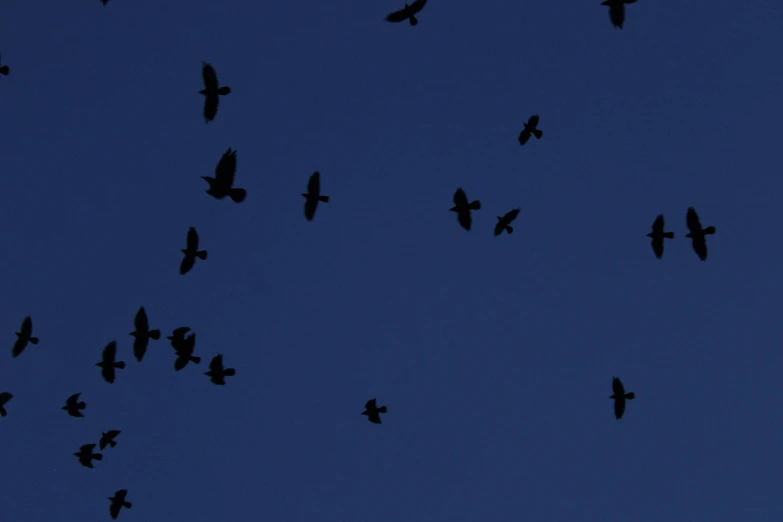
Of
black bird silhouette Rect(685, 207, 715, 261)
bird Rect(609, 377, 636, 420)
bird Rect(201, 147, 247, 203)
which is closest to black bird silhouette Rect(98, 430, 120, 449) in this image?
bird Rect(201, 147, 247, 203)

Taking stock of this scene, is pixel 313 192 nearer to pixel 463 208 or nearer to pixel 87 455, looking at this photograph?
pixel 463 208

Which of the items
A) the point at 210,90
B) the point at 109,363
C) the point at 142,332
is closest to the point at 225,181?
the point at 210,90

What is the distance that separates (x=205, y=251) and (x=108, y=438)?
515 cm

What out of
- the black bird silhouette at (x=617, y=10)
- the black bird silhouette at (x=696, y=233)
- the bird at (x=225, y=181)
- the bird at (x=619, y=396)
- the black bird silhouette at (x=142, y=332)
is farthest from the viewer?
the bird at (x=619, y=396)

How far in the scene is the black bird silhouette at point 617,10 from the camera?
1900 centimetres

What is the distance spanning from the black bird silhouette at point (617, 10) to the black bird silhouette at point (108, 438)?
1465 cm

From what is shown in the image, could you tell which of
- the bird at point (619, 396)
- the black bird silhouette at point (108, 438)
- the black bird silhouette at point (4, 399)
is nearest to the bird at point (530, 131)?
the bird at point (619, 396)

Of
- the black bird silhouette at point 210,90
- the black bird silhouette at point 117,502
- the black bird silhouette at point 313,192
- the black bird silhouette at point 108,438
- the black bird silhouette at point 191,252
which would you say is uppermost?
the black bird silhouette at point 210,90

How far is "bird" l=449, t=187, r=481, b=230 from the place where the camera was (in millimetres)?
22844

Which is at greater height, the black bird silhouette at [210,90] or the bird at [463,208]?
the black bird silhouette at [210,90]

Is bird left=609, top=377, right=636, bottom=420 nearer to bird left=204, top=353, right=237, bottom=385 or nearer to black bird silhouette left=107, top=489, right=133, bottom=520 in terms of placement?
bird left=204, top=353, right=237, bottom=385

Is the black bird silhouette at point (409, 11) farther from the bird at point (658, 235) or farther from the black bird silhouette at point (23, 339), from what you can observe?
the black bird silhouette at point (23, 339)

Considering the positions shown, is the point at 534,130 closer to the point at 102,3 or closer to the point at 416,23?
the point at 416,23

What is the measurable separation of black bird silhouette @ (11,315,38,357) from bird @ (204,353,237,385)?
4.99m
